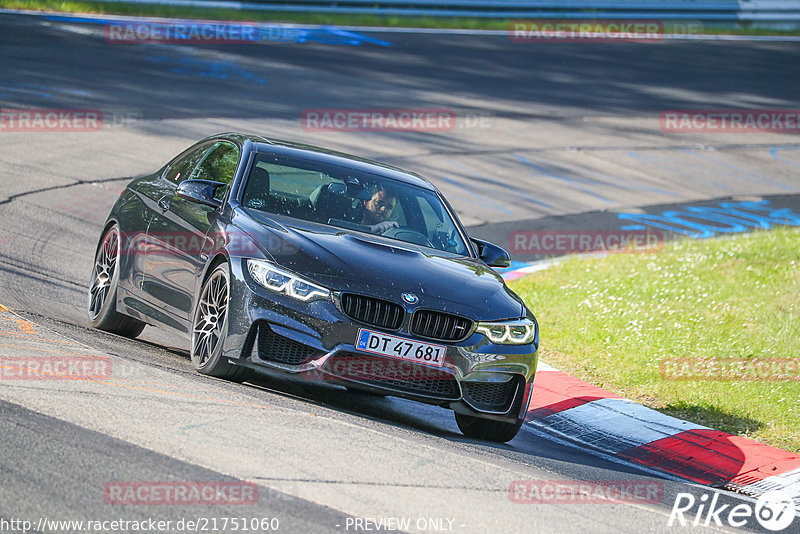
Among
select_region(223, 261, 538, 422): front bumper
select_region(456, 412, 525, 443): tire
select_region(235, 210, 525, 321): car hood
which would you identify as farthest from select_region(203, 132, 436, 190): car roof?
select_region(456, 412, 525, 443): tire

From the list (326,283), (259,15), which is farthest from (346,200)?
(259,15)

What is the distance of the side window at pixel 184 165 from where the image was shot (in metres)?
8.68

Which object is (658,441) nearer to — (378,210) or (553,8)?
(378,210)

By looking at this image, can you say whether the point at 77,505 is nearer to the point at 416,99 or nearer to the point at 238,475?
the point at 238,475

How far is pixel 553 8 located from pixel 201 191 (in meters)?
28.1

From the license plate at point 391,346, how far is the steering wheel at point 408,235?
4.34 ft

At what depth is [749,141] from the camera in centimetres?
2464

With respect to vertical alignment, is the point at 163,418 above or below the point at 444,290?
below

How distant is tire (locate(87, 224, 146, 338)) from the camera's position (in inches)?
338

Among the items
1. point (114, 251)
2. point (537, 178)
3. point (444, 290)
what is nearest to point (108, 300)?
point (114, 251)

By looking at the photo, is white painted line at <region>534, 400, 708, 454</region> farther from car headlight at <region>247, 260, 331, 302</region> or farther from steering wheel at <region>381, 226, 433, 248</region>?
car headlight at <region>247, 260, 331, 302</region>

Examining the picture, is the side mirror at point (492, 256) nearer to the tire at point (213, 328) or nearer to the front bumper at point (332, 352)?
the front bumper at point (332, 352)

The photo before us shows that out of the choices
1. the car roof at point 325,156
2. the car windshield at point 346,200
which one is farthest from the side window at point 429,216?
the car roof at point 325,156

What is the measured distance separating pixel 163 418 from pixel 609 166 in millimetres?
16041
